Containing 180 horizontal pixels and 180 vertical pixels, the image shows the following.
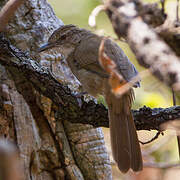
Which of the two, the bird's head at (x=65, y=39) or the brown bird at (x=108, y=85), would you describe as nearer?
the brown bird at (x=108, y=85)

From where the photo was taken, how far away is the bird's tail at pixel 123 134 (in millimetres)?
3178

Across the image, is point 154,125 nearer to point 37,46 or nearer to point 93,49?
point 93,49

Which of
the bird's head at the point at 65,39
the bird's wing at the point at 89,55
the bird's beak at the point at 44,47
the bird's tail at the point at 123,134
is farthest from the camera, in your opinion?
the bird's head at the point at 65,39

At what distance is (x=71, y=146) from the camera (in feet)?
12.6

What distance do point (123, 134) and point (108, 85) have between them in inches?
Answer: 20.9

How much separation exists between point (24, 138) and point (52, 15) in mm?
1622

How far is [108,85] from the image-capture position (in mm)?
3465

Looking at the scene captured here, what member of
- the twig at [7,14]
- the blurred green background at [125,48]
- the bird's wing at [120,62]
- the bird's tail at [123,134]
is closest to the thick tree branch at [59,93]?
the bird's tail at [123,134]

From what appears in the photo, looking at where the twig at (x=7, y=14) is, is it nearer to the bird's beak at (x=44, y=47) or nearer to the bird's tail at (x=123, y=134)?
the bird's tail at (x=123, y=134)

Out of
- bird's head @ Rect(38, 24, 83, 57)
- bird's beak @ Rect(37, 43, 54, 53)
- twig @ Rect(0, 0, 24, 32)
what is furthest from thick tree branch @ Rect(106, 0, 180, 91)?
bird's head @ Rect(38, 24, 83, 57)

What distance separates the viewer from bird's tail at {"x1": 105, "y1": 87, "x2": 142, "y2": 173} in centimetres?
318

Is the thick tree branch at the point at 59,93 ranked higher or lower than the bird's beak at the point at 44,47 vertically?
lower

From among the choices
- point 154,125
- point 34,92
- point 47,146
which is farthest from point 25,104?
point 154,125

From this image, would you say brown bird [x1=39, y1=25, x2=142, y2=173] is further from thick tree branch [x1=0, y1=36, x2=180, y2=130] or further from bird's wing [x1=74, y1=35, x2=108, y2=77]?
thick tree branch [x1=0, y1=36, x2=180, y2=130]
